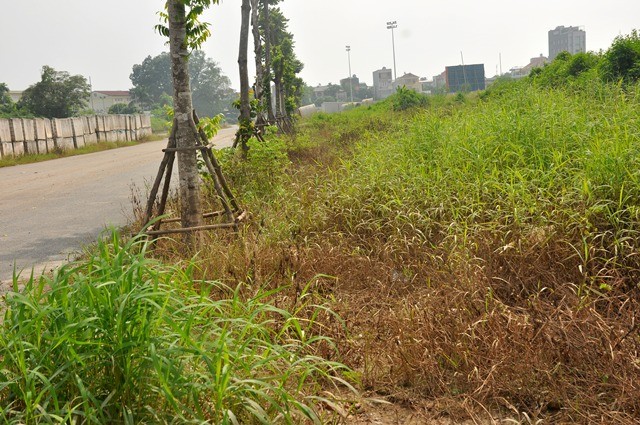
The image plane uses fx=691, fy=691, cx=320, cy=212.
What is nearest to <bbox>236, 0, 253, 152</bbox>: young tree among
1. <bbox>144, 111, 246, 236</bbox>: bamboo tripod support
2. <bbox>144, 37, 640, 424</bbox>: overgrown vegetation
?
<bbox>144, 37, 640, 424</bbox>: overgrown vegetation

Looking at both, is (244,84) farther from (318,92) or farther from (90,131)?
(318,92)

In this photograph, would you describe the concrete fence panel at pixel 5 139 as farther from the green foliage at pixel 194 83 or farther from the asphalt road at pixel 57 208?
the green foliage at pixel 194 83

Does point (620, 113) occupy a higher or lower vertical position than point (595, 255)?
higher

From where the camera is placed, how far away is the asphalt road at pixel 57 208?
7.31m

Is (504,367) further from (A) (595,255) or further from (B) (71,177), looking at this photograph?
(B) (71,177)

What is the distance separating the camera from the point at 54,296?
3221 mm

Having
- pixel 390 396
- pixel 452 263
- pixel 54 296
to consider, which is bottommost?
pixel 390 396

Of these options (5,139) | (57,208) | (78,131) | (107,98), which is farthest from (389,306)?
(107,98)

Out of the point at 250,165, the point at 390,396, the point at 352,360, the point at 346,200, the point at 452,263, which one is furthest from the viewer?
the point at 250,165

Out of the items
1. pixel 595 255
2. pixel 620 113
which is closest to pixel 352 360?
pixel 595 255

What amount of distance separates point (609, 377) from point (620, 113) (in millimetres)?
5523

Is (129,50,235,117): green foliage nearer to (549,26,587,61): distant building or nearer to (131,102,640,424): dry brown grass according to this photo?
(549,26,587,61): distant building

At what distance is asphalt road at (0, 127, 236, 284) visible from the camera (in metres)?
7.31

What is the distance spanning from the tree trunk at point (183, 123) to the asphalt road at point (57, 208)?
790 mm
